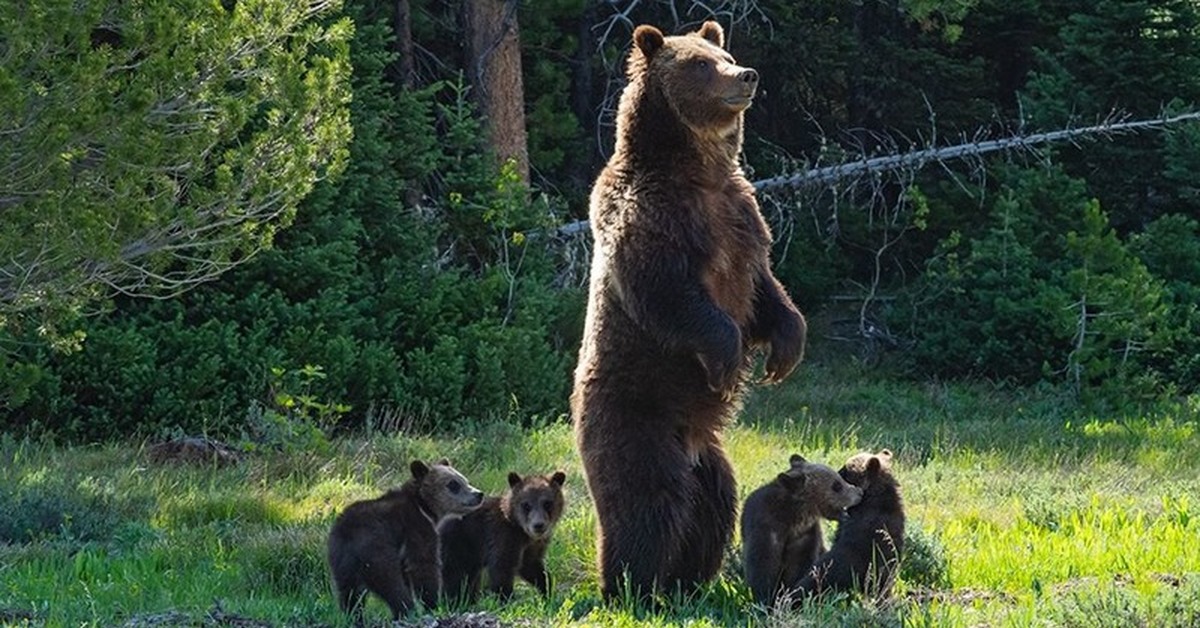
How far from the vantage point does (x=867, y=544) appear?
856cm

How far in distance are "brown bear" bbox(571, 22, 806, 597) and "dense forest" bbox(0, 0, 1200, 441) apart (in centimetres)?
419

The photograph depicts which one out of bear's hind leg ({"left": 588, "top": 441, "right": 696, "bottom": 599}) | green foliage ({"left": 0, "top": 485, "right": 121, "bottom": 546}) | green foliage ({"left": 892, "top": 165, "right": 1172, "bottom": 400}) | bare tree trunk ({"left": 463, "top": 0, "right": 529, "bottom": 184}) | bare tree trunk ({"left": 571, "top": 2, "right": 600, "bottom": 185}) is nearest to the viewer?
bear's hind leg ({"left": 588, "top": 441, "right": 696, "bottom": 599})

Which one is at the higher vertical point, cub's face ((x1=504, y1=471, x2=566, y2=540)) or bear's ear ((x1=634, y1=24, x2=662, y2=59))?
bear's ear ((x1=634, y1=24, x2=662, y2=59))

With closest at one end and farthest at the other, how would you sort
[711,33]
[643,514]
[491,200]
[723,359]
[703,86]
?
1. [723,359]
2. [643,514]
3. [703,86]
4. [711,33]
5. [491,200]

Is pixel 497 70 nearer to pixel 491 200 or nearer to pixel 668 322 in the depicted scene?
pixel 491 200

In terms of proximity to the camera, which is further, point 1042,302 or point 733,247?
point 1042,302

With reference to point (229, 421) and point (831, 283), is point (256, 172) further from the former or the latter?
point (831, 283)

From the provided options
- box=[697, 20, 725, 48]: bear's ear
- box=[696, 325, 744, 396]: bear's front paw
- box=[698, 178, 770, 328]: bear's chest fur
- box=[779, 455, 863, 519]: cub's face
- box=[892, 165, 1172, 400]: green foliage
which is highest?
box=[697, 20, 725, 48]: bear's ear

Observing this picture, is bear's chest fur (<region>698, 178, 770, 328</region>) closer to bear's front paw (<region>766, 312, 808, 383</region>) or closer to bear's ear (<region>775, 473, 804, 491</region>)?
bear's front paw (<region>766, 312, 808, 383</region>)

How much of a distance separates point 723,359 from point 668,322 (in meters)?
0.29

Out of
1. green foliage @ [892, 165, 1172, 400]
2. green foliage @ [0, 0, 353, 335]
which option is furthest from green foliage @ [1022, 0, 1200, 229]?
green foliage @ [0, 0, 353, 335]

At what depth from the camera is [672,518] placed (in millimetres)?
8555

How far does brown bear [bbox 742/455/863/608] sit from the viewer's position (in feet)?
28.0

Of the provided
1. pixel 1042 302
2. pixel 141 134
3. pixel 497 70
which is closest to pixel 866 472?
pixel 141 134
